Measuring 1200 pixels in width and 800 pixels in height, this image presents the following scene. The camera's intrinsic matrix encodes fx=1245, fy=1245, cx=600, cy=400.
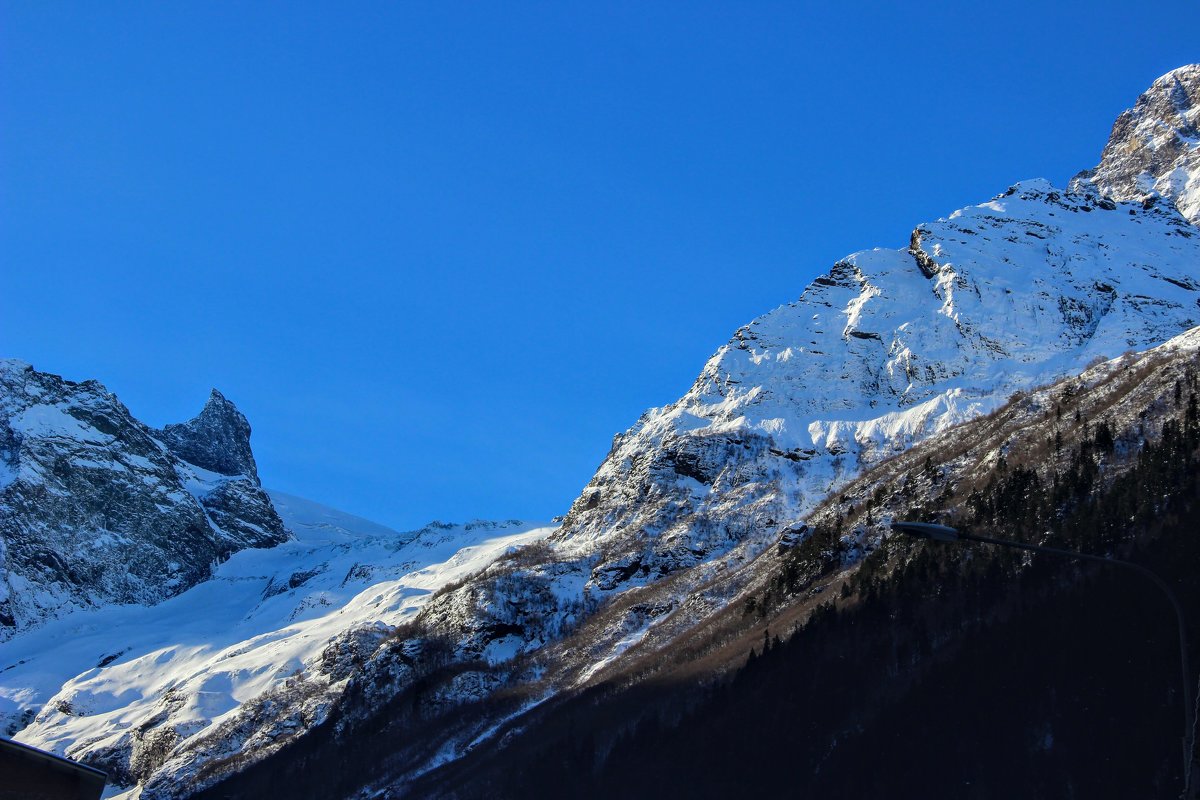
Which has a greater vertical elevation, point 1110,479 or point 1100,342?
point 1100,342

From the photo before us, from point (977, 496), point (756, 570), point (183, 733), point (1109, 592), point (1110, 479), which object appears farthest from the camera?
point (183, 733)

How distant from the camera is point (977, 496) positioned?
12812 cm

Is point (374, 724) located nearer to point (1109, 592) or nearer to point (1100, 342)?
point (1109, 592)

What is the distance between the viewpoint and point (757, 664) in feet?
390

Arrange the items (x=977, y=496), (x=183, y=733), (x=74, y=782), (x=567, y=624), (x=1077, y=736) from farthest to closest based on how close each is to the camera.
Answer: (x=183, y=733) → (x=567, y=624) → (x=977, y=496) → (x=1077, y=736) → (x=74, y=782)

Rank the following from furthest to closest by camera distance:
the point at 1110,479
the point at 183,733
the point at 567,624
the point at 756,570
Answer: the point at 183,733 → the point at 567,624 → the point at 756,570 → the point at 1110,479

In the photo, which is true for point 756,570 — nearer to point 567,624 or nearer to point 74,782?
point 567,624

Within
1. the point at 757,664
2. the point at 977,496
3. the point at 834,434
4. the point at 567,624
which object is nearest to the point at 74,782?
the point at 757,664

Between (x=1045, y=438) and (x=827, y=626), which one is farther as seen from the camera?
(x=1045, y=438)

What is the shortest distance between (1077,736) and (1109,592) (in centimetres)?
1469

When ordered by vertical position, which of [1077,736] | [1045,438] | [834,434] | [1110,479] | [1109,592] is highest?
[834,434]

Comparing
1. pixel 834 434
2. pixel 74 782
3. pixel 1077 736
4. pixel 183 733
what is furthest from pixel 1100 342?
pixel 74 782

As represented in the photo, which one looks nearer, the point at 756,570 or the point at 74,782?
the point at 74,782

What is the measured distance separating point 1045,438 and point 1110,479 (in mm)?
21222
